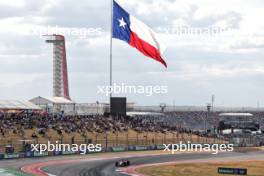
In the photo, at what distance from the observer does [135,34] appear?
37.1 metres

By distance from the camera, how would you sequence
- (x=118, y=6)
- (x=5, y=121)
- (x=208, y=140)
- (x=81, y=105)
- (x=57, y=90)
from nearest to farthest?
(x=118, y=6), (x=5, y=121), (x=208, y=140), (x=81, y=105), (x=57, y=90)

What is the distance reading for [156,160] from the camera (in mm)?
59000

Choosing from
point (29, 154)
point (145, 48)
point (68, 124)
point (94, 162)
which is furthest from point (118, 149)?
point (145, 48)

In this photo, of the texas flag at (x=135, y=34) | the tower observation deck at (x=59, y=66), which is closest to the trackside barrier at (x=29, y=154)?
the texas flag at (x=135, y=34)

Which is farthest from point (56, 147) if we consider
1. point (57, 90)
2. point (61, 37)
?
point (61, 37)

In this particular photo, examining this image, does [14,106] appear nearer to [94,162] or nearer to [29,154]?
[29,154]

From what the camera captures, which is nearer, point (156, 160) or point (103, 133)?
point (156, 160)

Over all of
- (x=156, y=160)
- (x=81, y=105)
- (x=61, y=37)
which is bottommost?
(x=156, y=160)

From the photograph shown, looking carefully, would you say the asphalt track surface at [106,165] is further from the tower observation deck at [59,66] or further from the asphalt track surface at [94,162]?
the tower observation deck at [59,66]

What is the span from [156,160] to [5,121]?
19418 millimetres

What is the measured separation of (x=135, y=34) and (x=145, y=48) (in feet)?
6.23

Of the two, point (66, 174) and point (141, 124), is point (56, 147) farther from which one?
point (141, 124)

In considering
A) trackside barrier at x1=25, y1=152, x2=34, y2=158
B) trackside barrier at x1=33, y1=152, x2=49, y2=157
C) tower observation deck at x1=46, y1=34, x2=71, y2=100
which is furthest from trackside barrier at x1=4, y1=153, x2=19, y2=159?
tower observation deck at x1=46, y1=34, x2=71, y2=100

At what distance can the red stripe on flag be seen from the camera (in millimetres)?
34688
